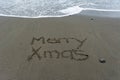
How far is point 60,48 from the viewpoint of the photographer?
7.77 feet

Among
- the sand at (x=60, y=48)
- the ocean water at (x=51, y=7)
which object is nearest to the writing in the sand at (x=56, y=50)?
the sand at (x=60, y=48)

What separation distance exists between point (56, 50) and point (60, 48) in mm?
61

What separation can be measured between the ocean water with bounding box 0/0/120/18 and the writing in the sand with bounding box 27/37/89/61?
857 mm

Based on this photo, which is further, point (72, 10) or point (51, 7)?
point (51, 7)

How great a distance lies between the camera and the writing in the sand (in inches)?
87.4

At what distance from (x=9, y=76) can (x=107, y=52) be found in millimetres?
993

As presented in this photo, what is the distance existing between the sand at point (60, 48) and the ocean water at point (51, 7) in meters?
0.28

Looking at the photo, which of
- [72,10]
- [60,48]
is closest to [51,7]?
[72,10]

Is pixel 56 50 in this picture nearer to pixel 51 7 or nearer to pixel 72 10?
pixel 72 10

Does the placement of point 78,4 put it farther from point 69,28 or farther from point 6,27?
point 6,27

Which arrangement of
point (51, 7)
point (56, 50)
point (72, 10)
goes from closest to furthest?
point (56, 50), point (72, 10), point (51, 7)

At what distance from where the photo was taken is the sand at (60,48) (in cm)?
199

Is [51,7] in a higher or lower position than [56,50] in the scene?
higher

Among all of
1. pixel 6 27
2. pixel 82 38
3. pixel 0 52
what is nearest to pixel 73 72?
pixel 82 38
